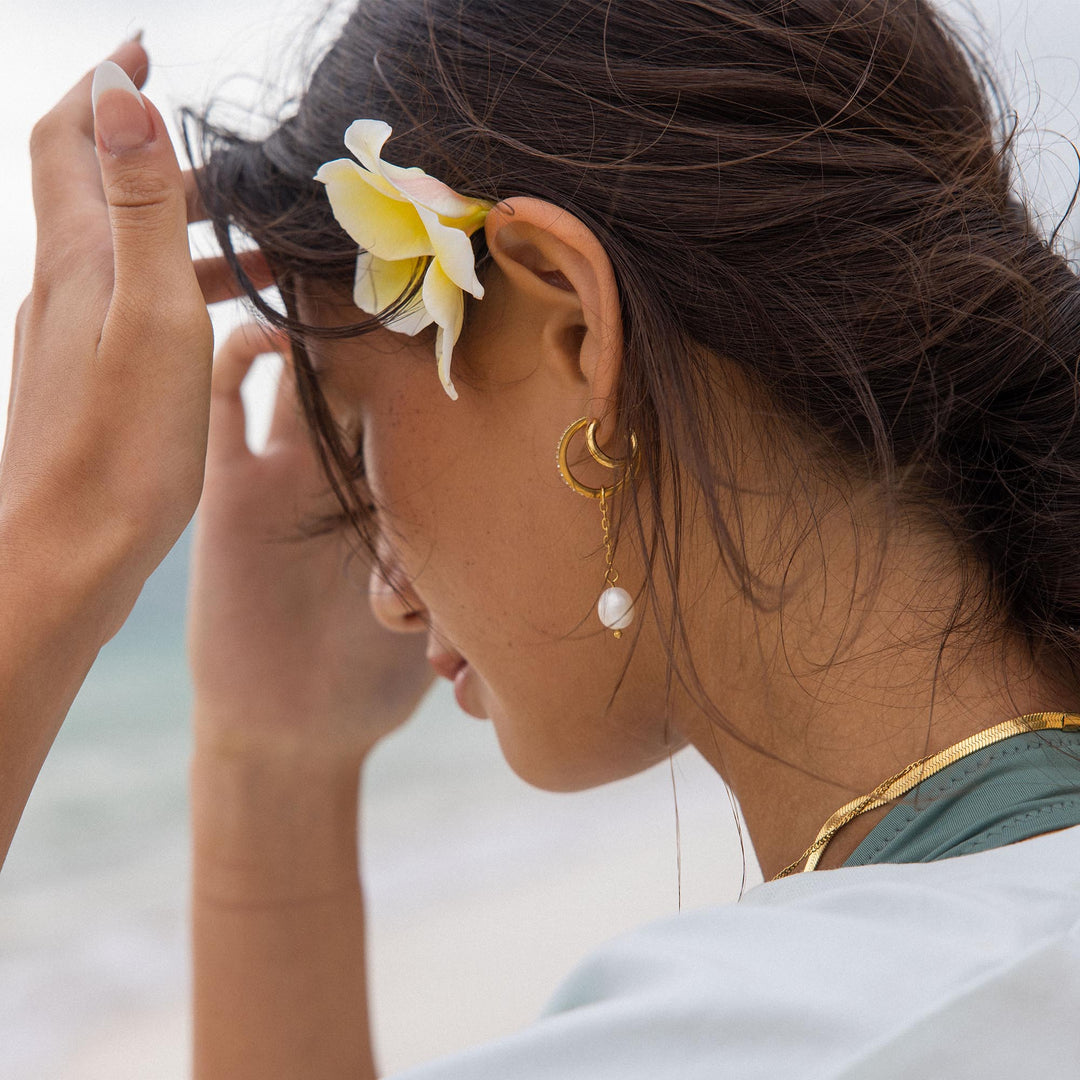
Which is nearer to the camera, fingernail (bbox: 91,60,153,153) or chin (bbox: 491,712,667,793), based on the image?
fingernail (bbox: 91,60,153,153)

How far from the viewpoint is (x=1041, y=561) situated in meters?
0.87

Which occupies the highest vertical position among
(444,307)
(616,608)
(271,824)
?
(444,307)

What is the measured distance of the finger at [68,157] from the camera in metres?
1.04

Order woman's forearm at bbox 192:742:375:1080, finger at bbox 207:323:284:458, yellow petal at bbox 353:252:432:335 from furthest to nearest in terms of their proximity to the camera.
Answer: finger at bbox 207:323:284:458 < woman's forearm at bbox 192:742:375:1080 < yellow petal at bbox 353:252:432:335

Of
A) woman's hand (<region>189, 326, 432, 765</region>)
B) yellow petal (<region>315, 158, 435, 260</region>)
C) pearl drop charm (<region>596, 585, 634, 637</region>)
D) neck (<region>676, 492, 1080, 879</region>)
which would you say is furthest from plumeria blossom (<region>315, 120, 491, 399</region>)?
woman's hand (<region>189, 326, 432, 765</region>)

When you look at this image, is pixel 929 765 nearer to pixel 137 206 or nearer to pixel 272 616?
pixel 137 206

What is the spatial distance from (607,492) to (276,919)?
2.87ft

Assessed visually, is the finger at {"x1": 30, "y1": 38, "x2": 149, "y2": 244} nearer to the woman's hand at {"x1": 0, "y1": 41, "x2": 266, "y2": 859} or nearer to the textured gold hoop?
the woman's hand at {"x1": 0, "y1": 41, "x2": 266, "y2": 859}

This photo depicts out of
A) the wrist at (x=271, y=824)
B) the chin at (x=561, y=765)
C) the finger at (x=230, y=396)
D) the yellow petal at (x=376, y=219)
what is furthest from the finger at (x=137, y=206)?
the wrist at (x=271, y=824)

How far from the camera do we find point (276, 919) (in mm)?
1471

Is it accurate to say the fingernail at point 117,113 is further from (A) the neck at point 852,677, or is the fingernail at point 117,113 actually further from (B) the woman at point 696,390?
(A) the neck at point 852,677

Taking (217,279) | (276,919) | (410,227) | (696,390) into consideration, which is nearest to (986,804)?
(696,390)

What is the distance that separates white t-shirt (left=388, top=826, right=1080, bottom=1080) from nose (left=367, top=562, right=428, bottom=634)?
0.65 meters

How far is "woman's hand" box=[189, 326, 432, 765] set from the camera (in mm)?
1553
